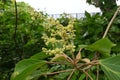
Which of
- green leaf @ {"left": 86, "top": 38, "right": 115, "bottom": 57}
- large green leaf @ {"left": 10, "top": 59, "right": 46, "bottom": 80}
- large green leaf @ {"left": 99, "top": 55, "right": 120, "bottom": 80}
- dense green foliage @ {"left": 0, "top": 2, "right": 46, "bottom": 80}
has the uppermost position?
green leaf @ {"left": 86, "top": 38, "right": 115, "bottom": 57}

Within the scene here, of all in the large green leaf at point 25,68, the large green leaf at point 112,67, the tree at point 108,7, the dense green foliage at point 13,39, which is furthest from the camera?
the dense green foliage at point 13,39

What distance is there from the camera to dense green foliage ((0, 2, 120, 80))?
138 centimetres

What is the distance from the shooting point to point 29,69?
4.62 feet

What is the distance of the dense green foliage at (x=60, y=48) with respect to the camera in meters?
1.38

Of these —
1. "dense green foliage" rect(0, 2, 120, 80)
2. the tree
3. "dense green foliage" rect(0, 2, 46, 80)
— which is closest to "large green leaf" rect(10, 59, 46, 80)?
"dense green foliage" rect(0, 2, 120, 80)

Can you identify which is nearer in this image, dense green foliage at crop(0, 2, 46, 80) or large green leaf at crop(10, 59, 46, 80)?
large green leaf at crop(10, 59, 46, 80)

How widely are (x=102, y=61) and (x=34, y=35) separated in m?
2.94

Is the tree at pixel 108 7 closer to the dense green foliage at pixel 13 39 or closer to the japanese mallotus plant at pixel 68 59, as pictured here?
the dense green foliage at pixel 13 39

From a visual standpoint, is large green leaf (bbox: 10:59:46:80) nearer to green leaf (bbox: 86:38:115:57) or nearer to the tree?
green leaf (bbox: 86:38:115:57)

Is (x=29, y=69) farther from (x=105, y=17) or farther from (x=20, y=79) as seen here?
(x=105, y=17)

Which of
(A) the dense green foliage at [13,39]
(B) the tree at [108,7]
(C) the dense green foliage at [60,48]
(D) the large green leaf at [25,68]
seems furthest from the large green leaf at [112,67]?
(A) the dense green foliage at [13,39]

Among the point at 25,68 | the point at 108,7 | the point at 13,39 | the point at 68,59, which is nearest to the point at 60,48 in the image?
the point at 68,59

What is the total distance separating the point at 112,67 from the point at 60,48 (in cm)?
23

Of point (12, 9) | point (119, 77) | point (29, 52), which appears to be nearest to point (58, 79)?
A: point (119, 77)
